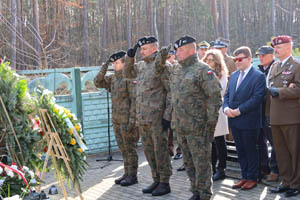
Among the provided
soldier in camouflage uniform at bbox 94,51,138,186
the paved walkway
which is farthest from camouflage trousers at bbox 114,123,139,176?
the paved walkway

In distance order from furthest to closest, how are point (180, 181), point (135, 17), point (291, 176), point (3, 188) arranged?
point (135, 17) → point (180, 181) → point (291, 176) → point (3, 188)

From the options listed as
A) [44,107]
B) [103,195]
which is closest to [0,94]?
[44,107]

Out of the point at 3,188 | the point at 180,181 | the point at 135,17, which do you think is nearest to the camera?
the point at 3,188

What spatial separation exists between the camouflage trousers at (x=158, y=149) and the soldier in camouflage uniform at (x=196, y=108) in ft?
2.07

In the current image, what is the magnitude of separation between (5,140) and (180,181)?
2.90 meters

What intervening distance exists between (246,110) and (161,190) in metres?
1.56

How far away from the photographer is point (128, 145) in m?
6.20

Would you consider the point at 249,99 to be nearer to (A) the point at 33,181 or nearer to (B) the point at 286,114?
(B) the point at 286,114

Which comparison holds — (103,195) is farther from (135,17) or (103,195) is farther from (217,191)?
(135,17)

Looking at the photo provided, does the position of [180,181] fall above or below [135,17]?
below

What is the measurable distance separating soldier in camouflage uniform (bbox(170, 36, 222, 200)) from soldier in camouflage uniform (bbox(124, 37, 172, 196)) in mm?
517

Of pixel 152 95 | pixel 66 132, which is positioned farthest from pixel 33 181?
pixel 152 95

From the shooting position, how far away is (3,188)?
4078mm

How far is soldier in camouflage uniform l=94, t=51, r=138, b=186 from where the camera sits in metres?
6.12
